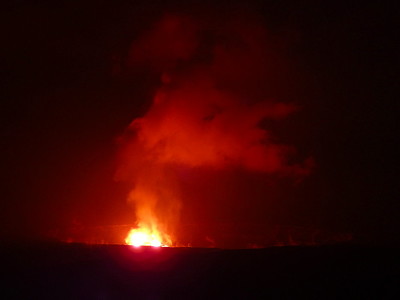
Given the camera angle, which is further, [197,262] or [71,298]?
[197,262]

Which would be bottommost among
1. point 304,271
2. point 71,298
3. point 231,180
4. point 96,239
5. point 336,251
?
point 71,298

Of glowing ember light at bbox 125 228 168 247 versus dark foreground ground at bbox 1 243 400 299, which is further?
glowing ember light at bbox 125 228 168 247

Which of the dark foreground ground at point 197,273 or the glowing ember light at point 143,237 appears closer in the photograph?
the dark foreground ground at point 197,273

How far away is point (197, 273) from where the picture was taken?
7.04 metres

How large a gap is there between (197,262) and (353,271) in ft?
8.40

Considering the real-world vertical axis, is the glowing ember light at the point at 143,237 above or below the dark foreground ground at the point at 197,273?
above

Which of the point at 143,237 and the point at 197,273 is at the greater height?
the point at 143,237

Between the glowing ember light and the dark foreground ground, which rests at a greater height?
the glowing ember light

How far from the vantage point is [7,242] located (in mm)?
9086

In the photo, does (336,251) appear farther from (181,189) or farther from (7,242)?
(181,189)

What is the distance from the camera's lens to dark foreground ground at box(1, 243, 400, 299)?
21.7ft

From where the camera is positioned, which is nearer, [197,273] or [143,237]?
[197,273]

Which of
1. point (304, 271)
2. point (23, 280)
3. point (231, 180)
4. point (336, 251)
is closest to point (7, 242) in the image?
point (23, 280)

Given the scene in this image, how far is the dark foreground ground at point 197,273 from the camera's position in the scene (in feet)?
21.7
